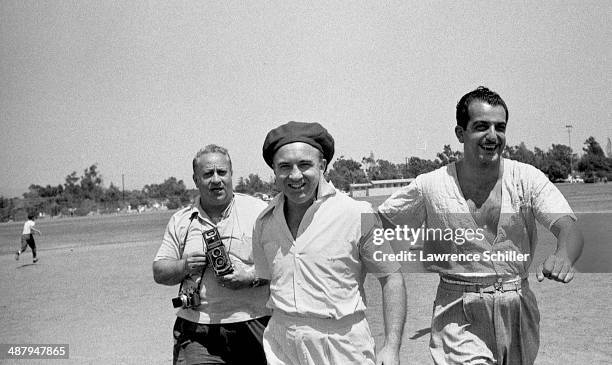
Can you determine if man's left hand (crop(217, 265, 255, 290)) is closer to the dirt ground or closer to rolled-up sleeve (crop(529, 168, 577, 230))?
rolled-up sleeve (crop(529, 168, 577, 230))

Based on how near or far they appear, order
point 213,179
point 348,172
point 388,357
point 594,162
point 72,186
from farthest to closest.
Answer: point 72,186 < point 594,162 < point 348,172 < point 213,179 < point 388,357

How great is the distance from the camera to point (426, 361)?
19.5ft

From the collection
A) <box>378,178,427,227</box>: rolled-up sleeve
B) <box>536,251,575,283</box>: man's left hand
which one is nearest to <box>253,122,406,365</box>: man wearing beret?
<box>378,178,427,227</box>: rolled-up sleeve

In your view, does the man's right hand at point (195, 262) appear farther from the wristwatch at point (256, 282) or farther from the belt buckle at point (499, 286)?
the belt buckle at point (499, 286)

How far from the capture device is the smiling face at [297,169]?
8.75 ft

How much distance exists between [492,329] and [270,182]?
22656 millimetres

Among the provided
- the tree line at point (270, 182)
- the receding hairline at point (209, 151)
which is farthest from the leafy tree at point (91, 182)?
the receding hairline at point (209, 151)

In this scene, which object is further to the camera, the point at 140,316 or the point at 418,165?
the point at 418,165

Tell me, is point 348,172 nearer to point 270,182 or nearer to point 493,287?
point 270,182

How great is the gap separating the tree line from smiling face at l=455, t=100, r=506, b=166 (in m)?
17.8

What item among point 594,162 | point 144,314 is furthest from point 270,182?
point 594,162

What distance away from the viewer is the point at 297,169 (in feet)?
8.76

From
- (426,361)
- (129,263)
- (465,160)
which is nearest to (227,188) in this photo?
(465,160)

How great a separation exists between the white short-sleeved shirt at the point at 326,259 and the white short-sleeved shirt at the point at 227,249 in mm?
817
